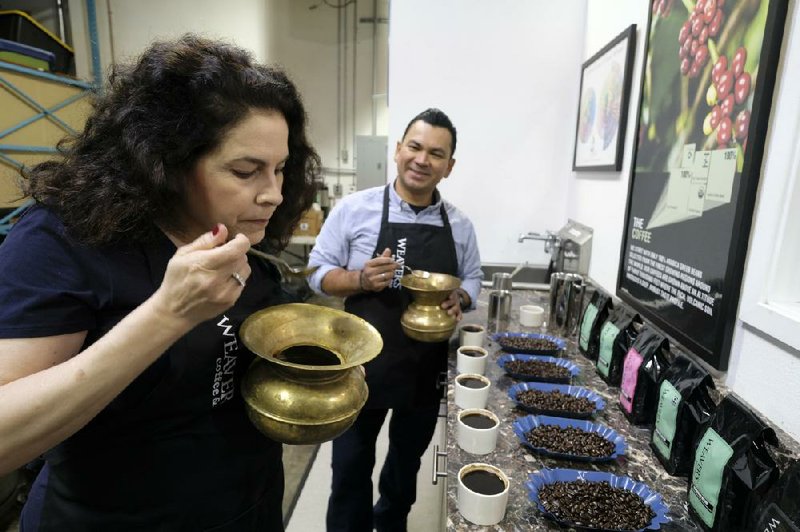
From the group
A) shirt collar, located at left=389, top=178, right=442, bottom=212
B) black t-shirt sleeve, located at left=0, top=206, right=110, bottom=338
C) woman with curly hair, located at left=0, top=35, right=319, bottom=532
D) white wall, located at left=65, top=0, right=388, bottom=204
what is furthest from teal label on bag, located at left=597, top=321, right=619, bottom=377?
white wall, located at left=65, top=0, right=388, bottom=204

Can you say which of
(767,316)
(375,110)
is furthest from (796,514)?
(375,110)

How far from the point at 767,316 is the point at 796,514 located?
49 centimetres

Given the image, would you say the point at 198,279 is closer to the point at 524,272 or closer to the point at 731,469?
the point at 731,469

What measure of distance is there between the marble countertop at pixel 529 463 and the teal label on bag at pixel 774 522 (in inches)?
8.3

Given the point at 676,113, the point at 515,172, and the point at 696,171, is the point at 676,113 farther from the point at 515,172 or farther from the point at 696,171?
the point at 515,172

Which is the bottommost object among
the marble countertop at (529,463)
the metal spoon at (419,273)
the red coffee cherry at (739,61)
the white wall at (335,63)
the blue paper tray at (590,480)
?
the marble countertop at (529,463)

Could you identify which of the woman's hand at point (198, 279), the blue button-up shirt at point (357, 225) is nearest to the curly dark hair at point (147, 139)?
the woman's hand at point (198, 279)

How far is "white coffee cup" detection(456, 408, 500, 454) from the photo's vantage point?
1105 millimetres

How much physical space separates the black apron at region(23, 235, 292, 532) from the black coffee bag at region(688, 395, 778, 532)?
36.9 inches

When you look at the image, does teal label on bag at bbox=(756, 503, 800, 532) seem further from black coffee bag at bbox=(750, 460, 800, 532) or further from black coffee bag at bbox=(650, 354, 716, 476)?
black coffee bag at bbox=(650, 354, 716, 476)

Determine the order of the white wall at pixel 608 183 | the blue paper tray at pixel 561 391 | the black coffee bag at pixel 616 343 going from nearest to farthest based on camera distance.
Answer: the blue paper tray at pixel 561 391 < the black coffee bag at pixel 616 343 < the white wall at pixel 608 183

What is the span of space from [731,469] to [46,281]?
122 cm

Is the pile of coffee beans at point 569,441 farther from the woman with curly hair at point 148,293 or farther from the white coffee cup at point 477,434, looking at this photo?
the woman with curly hair at point 148,293

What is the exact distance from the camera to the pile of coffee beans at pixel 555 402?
1.27 m
